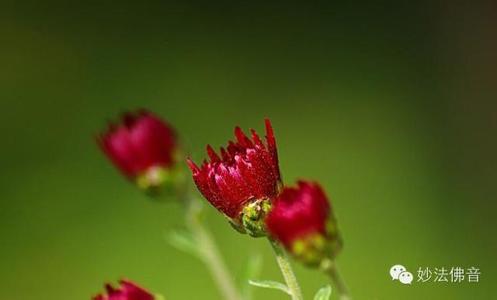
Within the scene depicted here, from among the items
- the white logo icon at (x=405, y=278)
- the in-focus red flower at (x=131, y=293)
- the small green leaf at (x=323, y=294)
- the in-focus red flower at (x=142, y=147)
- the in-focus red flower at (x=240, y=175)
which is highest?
the in-focus red flower at (x=142, y=147)

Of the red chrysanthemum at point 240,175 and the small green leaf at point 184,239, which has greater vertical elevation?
the small green leaf at point 184,239

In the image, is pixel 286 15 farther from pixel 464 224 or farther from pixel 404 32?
pixel 464 224

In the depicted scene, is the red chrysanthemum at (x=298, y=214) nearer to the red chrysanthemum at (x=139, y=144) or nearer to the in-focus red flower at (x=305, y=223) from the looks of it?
the in-focus red flower at (x=305, y=223)

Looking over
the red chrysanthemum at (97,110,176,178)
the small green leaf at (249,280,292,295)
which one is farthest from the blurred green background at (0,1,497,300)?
the small green leaf at (249,280,292,295)

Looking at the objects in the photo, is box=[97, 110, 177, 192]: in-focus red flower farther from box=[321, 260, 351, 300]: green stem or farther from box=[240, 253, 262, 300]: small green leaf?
box=[321, 260, 351, 300]: green stem

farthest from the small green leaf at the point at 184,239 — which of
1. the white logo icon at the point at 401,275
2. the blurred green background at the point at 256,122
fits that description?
the blurred green background at the point at 256,122

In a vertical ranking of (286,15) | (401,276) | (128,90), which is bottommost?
(401,276)

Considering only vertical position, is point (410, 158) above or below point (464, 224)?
above

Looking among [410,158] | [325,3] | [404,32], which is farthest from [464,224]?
[325,3]
